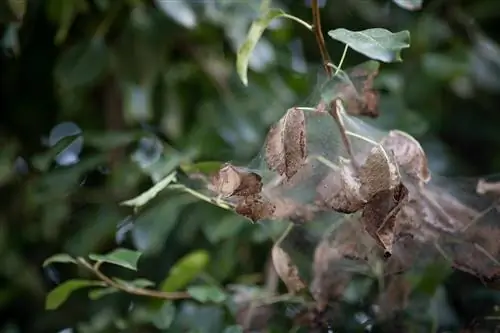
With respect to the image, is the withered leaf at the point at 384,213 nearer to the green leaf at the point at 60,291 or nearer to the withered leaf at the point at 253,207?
the withered leaf at the point at 253,207

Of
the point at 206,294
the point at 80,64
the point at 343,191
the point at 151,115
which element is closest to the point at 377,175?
the point at 343,191

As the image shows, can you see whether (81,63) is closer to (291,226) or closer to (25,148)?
(25,148)

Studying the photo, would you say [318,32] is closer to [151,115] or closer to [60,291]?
[60,291]

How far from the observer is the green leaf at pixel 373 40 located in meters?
0.44

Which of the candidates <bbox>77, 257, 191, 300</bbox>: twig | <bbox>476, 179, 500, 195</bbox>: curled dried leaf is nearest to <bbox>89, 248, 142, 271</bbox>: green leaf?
<bbox>77, 257, 191, 300</bbox>: twig

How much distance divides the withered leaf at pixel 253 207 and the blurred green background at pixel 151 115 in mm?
245

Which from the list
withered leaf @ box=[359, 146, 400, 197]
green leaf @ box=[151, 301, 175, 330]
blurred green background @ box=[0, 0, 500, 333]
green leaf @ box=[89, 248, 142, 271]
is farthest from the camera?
blurred green background @ box=[0, 0, 500, 333]

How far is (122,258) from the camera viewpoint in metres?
0.52

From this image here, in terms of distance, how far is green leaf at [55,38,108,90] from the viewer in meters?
0.80

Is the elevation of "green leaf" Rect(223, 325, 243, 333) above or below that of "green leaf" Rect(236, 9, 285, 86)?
below

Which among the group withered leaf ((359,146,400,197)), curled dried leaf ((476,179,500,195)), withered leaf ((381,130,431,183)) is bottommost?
curled dried leaf ((476,179,500,195))

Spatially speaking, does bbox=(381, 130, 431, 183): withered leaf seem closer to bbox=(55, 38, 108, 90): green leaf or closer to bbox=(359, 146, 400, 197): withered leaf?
bbox=(359, 146, 400, 197): withered leaf

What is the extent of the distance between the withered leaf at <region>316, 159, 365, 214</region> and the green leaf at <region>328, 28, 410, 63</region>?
67 millimetres

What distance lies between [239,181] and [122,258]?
0.47ft
